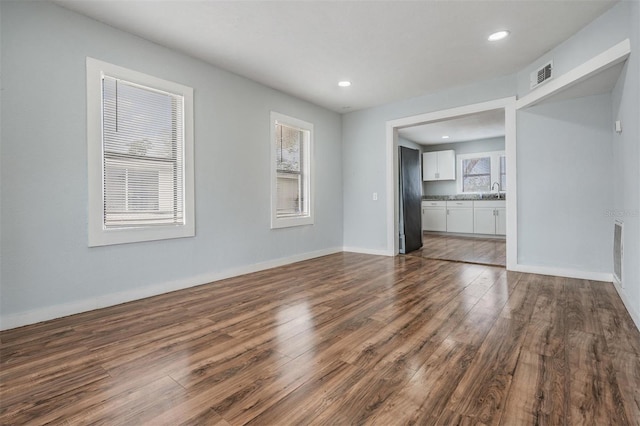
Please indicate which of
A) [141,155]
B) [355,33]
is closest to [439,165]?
[355,33]

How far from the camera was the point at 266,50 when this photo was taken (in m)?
3.29

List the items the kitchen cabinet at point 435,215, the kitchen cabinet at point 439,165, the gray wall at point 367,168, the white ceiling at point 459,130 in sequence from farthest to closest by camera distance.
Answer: the kitchen cabinet at point 439,165 < the kitchen cabinet at point 435,215 < the white ceiling at point 459,130 < the gray wall at point 367,168

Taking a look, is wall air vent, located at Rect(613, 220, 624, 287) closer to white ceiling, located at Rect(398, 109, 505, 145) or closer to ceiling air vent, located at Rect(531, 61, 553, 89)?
ceiling air vent, located at Rect(531, 61, 553, 89)

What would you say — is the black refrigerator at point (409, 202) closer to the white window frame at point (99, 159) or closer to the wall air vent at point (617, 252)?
the wall air vent at point (617, 252)

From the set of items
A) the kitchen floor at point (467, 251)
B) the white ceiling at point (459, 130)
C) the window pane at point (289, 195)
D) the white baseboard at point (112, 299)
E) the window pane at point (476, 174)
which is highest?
the white ceiling at point (459, 130)

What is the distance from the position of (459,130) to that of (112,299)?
7305 millimetres

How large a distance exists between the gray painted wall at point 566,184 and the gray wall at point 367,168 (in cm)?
154

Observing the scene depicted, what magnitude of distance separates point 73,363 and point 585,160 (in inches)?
200

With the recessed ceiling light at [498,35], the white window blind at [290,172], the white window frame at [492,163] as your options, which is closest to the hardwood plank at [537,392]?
the recessed ceiling light at [498,35]

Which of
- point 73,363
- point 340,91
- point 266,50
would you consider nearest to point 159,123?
point 266,50

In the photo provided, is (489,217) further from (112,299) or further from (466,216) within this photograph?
(112,299)

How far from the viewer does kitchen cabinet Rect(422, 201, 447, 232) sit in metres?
8.27

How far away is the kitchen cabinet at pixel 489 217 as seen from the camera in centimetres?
727

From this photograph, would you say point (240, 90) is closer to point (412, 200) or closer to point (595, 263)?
point (412, 200)
